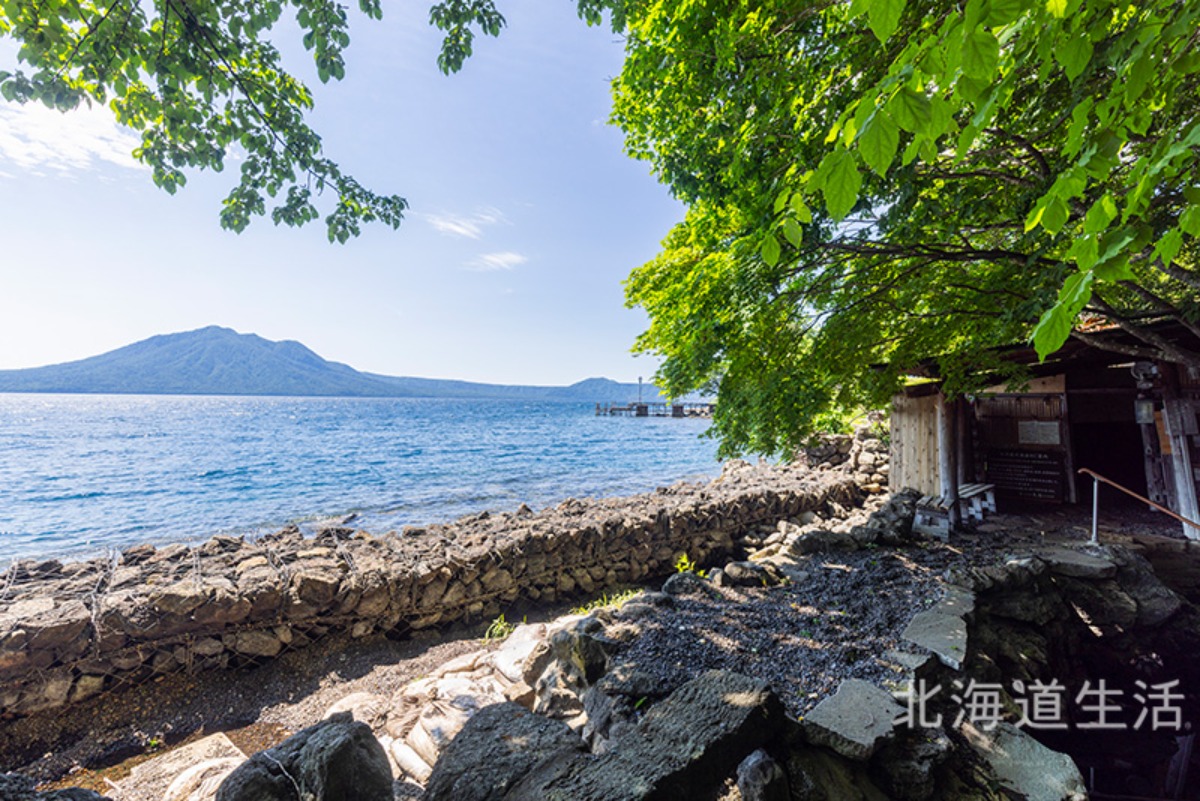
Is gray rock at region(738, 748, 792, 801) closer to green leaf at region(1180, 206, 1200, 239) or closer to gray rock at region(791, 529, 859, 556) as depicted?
green leaf at region(1180, 206, 1200, 239)

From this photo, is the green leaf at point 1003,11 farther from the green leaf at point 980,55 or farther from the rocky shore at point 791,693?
the rocky shore at point 791,693

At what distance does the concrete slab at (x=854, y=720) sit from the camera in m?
2.60

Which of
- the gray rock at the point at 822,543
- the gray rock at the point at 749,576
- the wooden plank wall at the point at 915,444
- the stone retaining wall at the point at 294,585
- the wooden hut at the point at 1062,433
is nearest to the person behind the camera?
the stone retaining wall at the point at 294,585

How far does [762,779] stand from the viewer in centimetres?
226

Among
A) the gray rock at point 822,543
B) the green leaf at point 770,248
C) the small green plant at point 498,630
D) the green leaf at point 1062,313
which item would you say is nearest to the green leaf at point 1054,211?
the green leaf at point 1062,313

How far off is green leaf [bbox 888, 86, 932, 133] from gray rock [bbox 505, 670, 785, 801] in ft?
8.36

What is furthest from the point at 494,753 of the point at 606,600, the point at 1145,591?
the point at 1145,591

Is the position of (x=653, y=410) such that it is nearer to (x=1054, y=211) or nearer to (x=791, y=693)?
(x=791, y=693)

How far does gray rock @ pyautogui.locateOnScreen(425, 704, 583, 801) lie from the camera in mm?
2170

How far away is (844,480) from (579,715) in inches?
447

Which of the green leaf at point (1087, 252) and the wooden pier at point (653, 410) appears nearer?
the green leaf at point (1087, 252)

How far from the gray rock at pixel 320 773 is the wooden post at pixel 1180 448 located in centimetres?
1092

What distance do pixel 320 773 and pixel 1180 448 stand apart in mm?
11361

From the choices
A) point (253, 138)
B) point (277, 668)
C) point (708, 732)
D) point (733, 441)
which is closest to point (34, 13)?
point (253, 138)
